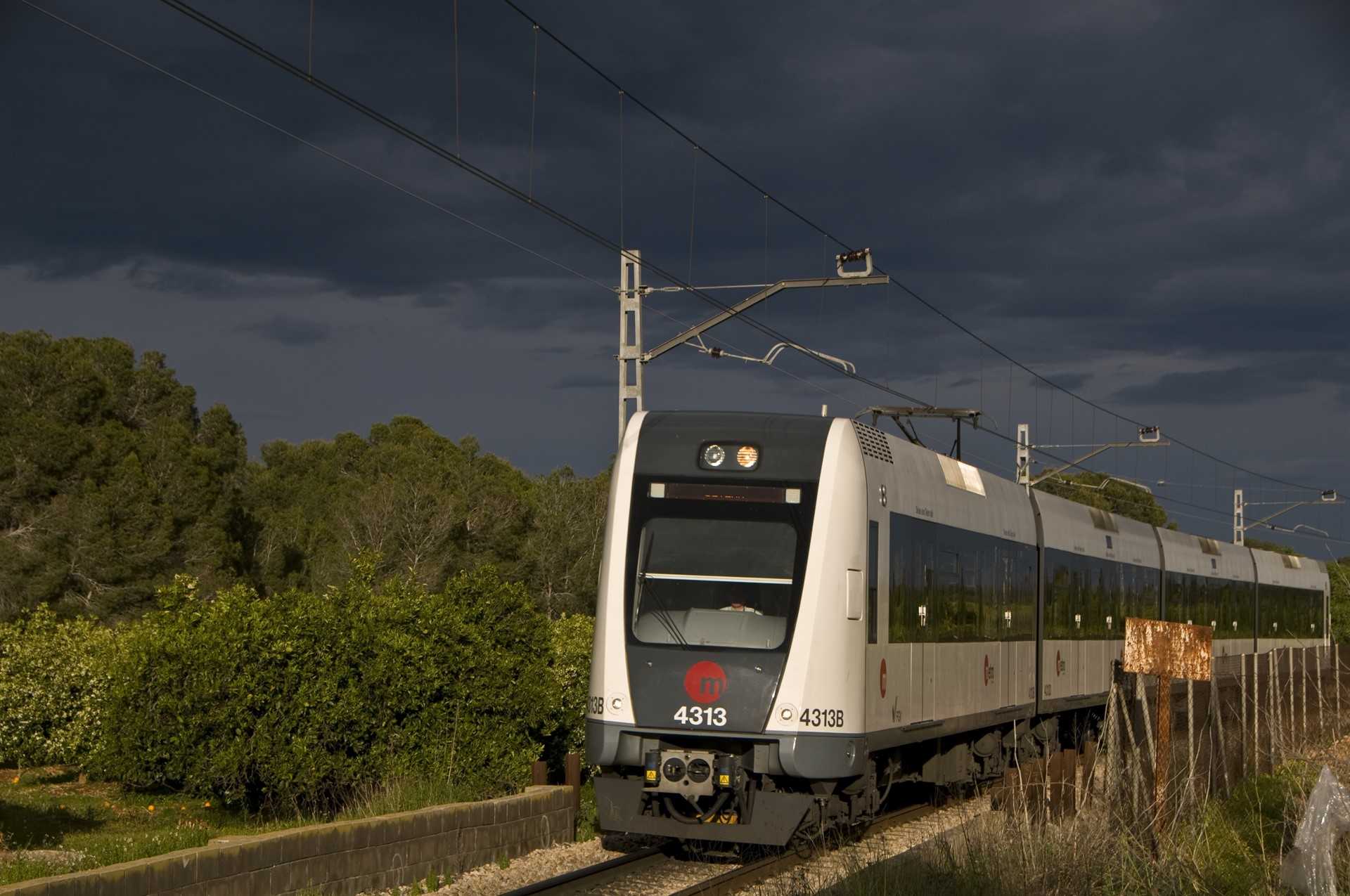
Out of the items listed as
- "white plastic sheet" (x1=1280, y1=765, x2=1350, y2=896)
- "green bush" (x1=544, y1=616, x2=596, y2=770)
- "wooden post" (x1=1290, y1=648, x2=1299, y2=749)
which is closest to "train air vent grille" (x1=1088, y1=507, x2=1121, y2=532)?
"wooden post" (x1=1290, y1=648, x2=1299, y2=749)

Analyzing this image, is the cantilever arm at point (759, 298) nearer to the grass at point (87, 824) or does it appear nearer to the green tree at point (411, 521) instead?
the grass at point (87, 824)

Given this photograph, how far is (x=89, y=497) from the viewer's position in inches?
1554

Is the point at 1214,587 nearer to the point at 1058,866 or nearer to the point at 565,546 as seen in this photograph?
the point at 1058,866

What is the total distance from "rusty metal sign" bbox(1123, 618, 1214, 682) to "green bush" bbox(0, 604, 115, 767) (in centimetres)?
1108

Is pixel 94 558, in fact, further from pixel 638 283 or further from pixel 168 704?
pixel 168 704

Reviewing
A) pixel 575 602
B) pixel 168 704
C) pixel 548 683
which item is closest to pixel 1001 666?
pixel 548 683

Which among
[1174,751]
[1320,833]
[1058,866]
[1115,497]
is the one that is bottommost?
[1058,866]

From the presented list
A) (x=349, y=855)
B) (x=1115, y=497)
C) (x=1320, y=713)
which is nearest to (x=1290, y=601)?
(x=1320, y=713)

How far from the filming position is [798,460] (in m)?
12.5

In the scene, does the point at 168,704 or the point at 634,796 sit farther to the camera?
the point at 168,704

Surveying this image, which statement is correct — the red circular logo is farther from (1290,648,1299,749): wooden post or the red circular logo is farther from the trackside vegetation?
(1290,648,1299,749): wooden post

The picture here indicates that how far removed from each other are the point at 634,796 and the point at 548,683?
2.73 m

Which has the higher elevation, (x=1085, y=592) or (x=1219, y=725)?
(x=1085, y=592)

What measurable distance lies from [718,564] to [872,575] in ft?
4.62
